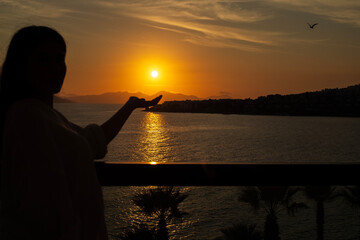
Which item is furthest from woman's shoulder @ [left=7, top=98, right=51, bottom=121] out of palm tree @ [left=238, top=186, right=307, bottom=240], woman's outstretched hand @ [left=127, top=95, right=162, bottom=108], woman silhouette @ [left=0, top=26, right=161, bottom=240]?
palm tree @ [left=238, top=186, right=307, bottom=240]

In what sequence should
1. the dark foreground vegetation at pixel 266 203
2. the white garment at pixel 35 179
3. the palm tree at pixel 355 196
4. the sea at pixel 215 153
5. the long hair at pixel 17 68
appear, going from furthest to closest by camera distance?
the sea at pixel 215 153 < the dark foreground vegetation at pixel 266 203 < the palm tree at pixel 355 196 < the long hair at pixel 17 68 < the white garment at pixel 35 179

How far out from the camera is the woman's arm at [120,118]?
5.83 feet

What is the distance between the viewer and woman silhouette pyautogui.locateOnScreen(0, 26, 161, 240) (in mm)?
1057

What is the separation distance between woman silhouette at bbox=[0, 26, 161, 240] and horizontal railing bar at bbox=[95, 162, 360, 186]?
1.63ft

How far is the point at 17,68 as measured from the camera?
1215 millimetres

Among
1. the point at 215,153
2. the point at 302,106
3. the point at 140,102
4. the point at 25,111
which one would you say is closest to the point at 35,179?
the point at 25,111

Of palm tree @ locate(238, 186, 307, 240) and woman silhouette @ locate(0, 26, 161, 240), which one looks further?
palm tree @ locate(238, 186, 307, 240)

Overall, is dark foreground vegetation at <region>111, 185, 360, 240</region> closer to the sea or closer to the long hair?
the long hair

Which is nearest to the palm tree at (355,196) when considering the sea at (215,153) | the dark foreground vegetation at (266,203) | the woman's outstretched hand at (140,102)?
the dark foreground vegetation at (266,203)

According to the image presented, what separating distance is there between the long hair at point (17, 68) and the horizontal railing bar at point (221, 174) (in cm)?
66

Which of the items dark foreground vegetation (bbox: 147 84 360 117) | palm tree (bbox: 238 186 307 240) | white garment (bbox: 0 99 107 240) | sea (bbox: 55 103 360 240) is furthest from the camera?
dark foreground vegetation (bbox: 147 84 360 117)

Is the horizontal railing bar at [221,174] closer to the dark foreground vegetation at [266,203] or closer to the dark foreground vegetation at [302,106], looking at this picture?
the dark foreground vegetation at [266,203]

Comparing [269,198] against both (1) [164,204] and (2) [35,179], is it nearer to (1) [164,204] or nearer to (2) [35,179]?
(1) [164,204]

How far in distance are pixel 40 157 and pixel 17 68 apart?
380mm
